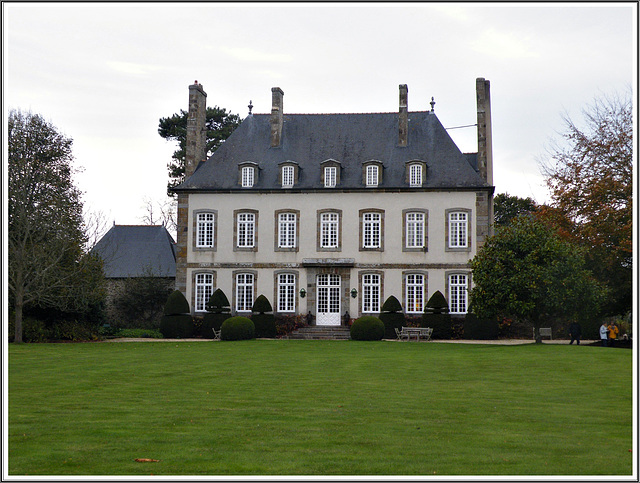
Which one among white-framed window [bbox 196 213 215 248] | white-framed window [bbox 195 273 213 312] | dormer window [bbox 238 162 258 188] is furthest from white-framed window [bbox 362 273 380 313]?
→ white-framed window [bbox 196 213 215 248]

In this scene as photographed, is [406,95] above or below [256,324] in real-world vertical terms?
above

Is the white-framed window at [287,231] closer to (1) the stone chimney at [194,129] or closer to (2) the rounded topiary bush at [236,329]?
(1) the stone chimney at [194,129]

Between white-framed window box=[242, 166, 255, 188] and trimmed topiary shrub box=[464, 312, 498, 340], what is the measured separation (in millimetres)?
11372

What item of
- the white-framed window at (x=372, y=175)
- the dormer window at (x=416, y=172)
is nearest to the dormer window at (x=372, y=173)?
the white-framed window at (x=372, y=175)

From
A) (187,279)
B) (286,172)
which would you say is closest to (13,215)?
(187,279)

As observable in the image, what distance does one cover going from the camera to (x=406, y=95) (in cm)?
3466

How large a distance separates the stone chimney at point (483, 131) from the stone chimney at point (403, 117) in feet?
10.7

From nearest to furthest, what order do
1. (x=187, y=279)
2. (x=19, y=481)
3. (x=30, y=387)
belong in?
1. (x=19, y=481)
2. (x=30, y=387)
3. (x=187, y=279)

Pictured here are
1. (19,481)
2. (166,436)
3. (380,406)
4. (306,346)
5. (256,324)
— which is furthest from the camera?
(256,324)

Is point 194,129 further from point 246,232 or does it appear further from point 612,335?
point 612,335

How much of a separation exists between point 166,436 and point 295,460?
5.88 ft

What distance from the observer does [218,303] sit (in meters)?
31.9

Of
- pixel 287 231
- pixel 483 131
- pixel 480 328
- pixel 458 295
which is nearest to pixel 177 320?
pixel 287 231

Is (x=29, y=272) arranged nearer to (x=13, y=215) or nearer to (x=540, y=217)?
(x=13, y=215)
